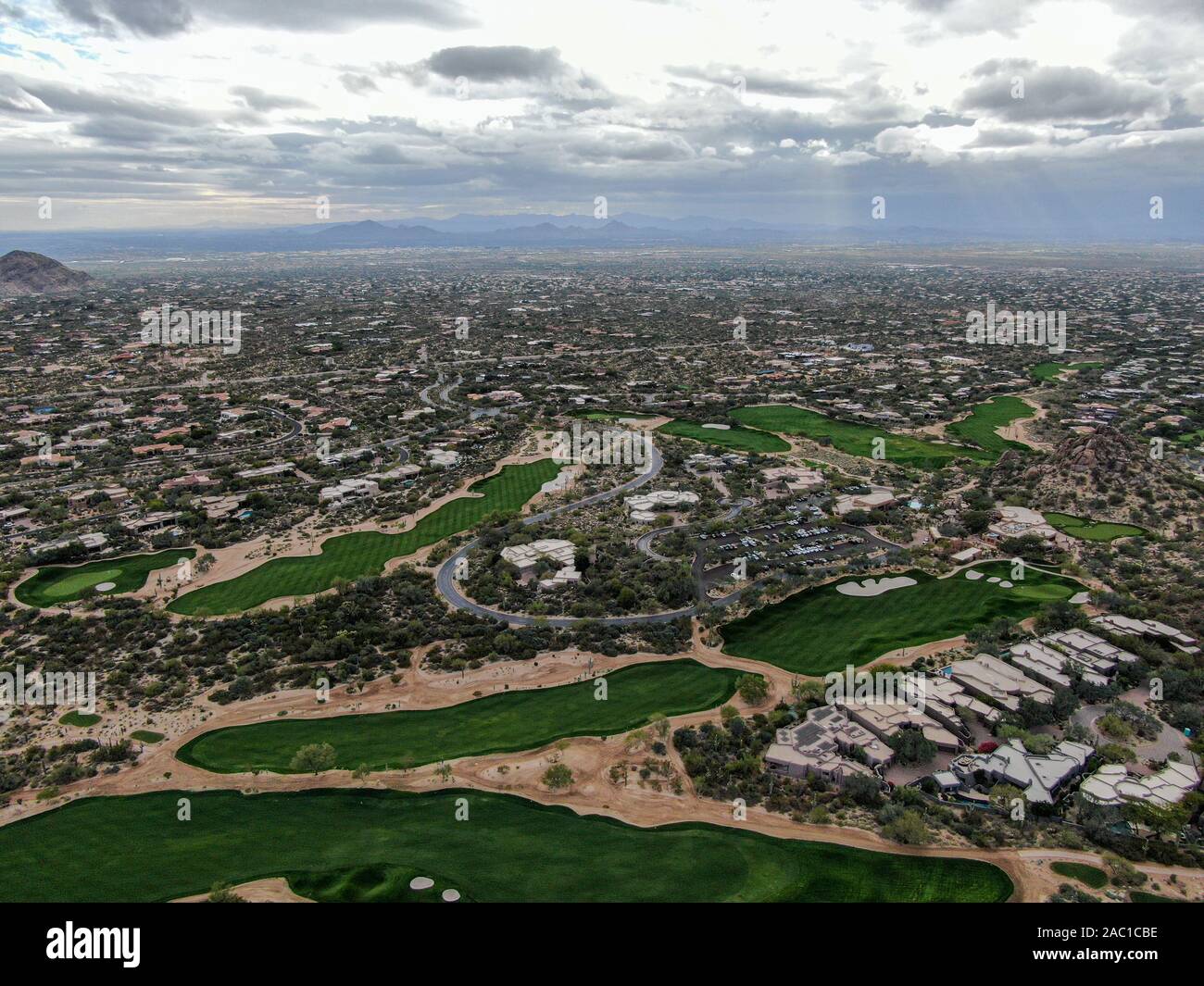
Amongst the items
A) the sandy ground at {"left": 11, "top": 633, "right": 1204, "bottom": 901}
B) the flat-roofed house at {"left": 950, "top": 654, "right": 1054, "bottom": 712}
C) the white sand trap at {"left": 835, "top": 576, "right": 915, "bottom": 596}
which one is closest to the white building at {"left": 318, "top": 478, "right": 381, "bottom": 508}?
the sandy ground at {"left": 11, "top": 633, "right": 1204, "bottom": 901}

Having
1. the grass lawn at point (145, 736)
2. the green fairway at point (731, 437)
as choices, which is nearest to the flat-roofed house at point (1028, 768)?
the grass lawn at point (145, 736)

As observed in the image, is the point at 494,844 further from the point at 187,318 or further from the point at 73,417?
the point at 187,318

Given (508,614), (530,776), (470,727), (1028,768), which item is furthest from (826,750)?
(508,614)

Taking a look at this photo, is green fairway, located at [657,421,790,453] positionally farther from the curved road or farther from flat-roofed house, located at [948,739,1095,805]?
flat-roofed house, located at [948,739,1095,805]

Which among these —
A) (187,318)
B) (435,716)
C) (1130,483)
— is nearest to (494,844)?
(435,716)

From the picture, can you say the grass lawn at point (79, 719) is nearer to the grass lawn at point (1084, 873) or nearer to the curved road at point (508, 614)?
the curved road at point (508, 614)

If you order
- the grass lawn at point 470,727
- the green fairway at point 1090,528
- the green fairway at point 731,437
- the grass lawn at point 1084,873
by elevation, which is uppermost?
the green fairway at point 731,437
